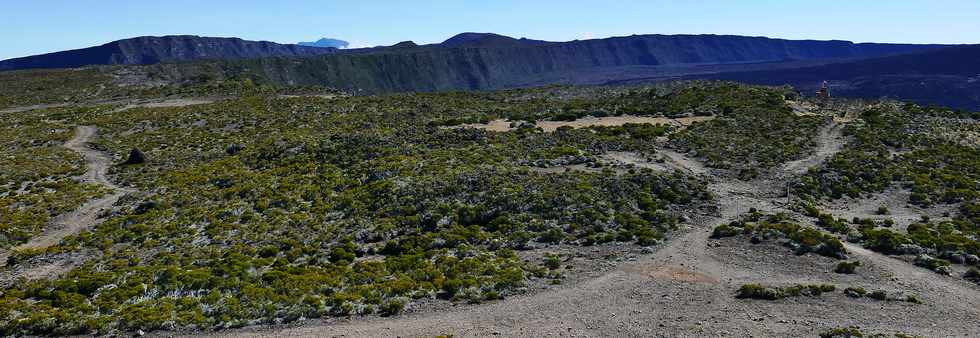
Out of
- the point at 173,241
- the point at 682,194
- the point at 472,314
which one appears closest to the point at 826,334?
the point at 472,314

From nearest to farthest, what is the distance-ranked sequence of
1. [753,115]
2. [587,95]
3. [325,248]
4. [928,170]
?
[325,248]
[928,170]
[753,115]
[587,95]

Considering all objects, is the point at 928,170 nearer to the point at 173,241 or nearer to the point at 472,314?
the point at 472,314

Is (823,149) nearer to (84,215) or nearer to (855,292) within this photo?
(855,292)

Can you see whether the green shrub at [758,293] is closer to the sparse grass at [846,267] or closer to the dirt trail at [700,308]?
the dirt trail at [700,308]

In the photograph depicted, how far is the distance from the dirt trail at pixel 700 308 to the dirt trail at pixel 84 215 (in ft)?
70.6

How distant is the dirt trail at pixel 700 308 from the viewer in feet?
74.7

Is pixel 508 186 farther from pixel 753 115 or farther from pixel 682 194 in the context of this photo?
pixel 753 115

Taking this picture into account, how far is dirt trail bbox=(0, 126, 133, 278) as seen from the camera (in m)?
35.7

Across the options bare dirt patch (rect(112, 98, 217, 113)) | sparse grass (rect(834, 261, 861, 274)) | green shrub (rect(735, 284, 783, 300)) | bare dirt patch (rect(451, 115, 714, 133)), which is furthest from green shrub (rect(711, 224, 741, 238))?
bare dirt patch (rect(112, 98, 217, 113))

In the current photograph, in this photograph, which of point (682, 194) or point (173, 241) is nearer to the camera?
point (173, 241)

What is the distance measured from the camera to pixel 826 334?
21656mm

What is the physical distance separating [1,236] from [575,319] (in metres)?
36.9

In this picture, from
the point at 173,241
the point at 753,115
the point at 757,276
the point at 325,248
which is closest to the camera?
the point at 757,276

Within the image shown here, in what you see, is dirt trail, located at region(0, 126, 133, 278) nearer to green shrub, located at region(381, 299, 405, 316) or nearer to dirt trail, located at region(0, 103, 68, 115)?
green shrub, located at region(381, 299, 405, 316)
